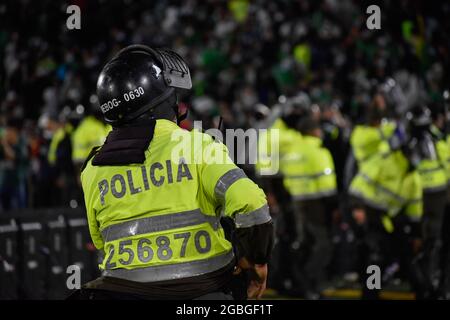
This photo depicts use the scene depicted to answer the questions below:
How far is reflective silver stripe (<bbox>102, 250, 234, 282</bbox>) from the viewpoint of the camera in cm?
470

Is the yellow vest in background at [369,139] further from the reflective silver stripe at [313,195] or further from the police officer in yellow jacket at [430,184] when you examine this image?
the police officer in yellow jacket at [430,184]

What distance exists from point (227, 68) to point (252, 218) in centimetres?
1763

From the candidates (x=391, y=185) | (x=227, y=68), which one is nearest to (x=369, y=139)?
(x=391, y=185)

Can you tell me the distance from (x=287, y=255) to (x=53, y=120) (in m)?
6.85

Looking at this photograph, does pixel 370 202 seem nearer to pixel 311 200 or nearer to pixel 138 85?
pixel 311 200

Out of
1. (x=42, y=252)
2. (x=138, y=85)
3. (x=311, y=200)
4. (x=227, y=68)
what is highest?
(x=227, y=68)

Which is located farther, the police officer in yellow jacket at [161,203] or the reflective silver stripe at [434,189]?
the reflective silver stripe at [434,189]

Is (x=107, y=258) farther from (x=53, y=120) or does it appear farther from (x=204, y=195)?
(x=53, y=120)

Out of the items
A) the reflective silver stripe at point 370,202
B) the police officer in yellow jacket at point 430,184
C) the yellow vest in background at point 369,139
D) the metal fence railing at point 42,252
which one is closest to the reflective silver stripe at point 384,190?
the reflective silver stripe at point 370,202

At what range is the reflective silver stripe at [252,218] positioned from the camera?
466 cm

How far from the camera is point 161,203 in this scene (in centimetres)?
477

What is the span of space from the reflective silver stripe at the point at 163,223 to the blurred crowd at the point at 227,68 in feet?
30.1

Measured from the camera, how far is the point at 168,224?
4742 mm

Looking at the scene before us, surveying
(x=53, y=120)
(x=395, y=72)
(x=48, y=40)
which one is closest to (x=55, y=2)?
(x=48, y=40)
